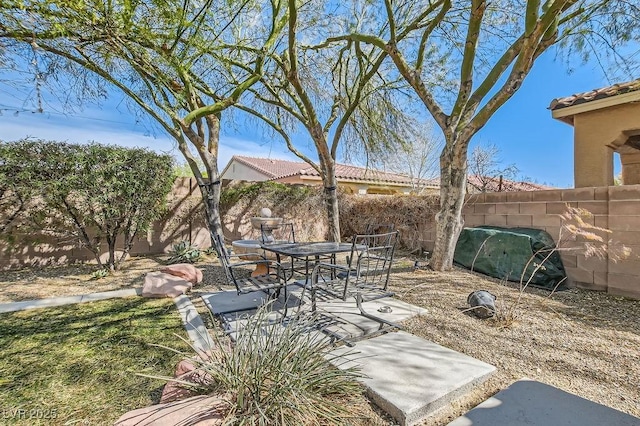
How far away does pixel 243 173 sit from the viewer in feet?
73.4

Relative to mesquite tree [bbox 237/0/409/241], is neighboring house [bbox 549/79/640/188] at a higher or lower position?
lower

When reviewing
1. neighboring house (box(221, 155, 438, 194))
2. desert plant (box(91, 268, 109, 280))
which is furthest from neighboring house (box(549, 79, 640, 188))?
desert plant (box(91, 268, 109, 280))

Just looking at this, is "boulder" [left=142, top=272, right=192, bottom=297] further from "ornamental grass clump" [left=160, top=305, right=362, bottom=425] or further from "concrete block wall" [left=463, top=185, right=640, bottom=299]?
"concrete block wall" [left=463, top=185, right=640, bottom=299]

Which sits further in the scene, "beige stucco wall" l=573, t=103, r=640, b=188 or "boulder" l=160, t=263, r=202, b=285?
"beige stucco wall" l=573, t=103, r=640, b=188

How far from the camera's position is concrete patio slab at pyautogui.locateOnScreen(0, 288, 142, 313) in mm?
3996

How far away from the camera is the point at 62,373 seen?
7.88ft

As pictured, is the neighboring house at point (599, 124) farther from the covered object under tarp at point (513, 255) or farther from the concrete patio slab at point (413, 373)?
the concrete patio slab at point (413, 373)

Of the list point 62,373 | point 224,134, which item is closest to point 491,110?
point 62,373

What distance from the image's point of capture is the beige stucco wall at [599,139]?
5941mm

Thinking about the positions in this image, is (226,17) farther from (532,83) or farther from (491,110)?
(532,83)

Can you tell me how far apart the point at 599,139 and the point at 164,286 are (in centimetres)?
848

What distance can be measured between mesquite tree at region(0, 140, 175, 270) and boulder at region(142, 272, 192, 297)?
1.91 metres

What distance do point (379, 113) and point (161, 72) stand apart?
5462mm

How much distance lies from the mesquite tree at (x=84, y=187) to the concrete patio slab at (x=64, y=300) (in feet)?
5.06
